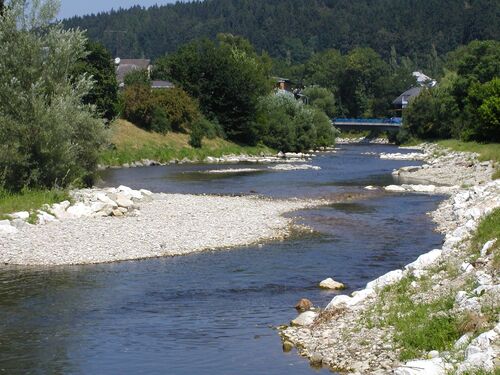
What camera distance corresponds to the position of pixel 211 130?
9512cm

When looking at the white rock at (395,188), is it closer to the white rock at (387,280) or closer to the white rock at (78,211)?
the white rock at (78,211)

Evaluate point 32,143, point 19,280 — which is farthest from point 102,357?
point 32,143

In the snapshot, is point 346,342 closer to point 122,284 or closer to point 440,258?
point 440,258

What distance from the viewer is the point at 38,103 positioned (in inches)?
1420

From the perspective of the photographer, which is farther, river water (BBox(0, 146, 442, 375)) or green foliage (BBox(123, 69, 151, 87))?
green foliage (BBox(123, 69, 151, 87))

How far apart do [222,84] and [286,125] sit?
374 inches

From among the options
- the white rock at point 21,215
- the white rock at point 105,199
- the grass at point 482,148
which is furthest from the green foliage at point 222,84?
the white rock at point 21,215

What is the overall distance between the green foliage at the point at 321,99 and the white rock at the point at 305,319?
13528 centimetres

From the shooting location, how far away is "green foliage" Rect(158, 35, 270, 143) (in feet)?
324

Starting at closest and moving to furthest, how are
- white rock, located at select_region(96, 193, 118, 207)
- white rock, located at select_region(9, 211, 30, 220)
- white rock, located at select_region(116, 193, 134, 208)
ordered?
white rock, located at select_region(9, 211, 30, 220), white rock, located at select_region(96, 193, 118, 207), white rock, located at select_region(116, 193, 134, 208)

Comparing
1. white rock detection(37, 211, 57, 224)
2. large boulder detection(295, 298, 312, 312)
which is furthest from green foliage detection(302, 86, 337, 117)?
large boulder detection(295, 298, 312, 312)

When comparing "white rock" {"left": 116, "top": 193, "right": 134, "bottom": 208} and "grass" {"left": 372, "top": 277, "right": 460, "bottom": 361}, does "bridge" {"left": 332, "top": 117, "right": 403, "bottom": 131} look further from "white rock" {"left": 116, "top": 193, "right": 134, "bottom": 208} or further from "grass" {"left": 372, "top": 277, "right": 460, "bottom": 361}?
"grass" {"left": 372, "top": 277, "right": 460, "bottom": 361}

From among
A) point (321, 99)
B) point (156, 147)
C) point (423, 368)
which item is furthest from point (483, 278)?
point (321, 99)

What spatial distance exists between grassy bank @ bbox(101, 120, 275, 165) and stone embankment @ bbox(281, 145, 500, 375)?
56593 mm
